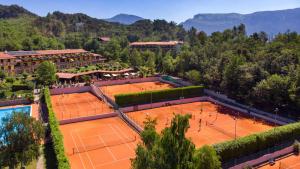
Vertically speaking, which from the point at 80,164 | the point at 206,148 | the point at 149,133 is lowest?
the point at 80,164

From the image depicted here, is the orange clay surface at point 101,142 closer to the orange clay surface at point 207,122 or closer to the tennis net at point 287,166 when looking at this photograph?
the orange clay surface at point 207,122

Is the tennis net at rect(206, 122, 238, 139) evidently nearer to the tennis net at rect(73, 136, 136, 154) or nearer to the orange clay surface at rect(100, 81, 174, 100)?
the tennis net at rect(73, 136, 136, 154)

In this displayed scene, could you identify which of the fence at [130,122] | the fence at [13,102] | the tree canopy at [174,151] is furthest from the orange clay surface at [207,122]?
the fence at [13,102]

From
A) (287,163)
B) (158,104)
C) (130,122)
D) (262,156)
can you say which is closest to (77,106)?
(130,122)

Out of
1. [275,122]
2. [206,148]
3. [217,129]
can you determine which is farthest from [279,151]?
[206,148]

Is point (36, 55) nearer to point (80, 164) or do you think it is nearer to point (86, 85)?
point (86, 85)

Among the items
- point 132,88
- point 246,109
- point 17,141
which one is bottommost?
point 246,109

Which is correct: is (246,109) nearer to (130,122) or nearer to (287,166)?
A: (287,166)
